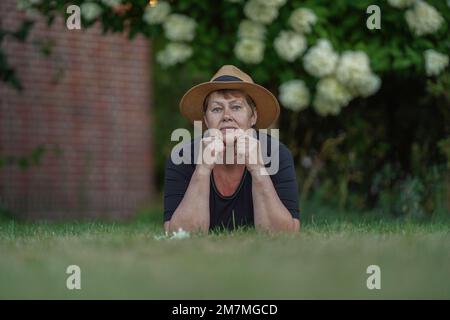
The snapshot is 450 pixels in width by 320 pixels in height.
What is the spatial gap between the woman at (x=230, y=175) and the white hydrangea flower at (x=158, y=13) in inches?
55.1

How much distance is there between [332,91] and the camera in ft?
20.2

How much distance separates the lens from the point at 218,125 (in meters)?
4.54

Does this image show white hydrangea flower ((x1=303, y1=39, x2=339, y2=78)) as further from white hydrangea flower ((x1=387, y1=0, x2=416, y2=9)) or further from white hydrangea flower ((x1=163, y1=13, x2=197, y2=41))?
white hydrangea flower ((x1=163, y1=13, x2=197, y2=41))

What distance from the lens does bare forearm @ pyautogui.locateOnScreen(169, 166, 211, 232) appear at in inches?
177

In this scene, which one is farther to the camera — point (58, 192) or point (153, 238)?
point (58, 192)

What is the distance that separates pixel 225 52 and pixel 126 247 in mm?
3063

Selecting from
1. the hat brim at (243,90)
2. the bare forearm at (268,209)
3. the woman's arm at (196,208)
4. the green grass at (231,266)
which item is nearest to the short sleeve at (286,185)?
the bare forearm at (268,209)

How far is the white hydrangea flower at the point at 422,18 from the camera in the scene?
5988mm

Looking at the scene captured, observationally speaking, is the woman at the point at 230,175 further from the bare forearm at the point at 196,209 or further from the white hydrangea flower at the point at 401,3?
the white hydrangea flower at the point at 401,3

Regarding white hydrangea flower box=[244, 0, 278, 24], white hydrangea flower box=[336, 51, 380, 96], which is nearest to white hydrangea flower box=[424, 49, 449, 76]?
white hydrangea flower box=[336, 51, 380, 96]
